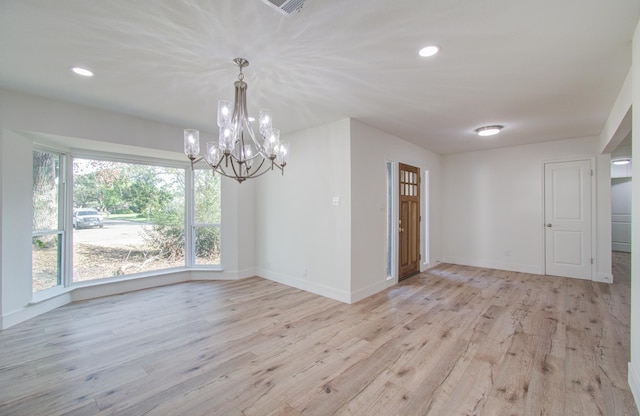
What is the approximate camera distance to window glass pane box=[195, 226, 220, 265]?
5.02m

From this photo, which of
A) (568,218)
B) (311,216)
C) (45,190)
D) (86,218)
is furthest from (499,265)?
(45,190)

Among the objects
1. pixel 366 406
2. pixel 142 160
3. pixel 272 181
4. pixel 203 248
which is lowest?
pixel 366 406

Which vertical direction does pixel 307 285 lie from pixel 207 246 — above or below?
below

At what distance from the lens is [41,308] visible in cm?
337

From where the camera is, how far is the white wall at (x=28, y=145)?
2.93 meters

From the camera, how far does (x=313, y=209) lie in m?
4.20

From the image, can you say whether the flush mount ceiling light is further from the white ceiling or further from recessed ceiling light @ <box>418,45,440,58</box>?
recessed ceiling light @ <box>418,45,440,58</box>

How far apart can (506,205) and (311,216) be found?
4.15 metres

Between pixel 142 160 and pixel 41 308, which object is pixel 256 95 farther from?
pixel 41 308

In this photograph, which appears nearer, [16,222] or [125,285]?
[16,222]

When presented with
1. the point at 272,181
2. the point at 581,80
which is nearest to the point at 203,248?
the point at 272,181

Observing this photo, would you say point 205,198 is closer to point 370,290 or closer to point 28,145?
point 28,145

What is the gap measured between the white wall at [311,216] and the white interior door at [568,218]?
4.16 metres

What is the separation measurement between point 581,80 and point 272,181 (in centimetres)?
410
